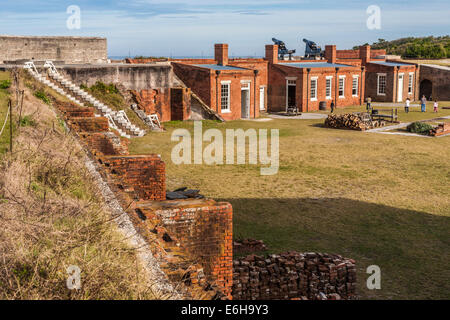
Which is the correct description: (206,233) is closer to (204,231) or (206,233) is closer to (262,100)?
(204,231)

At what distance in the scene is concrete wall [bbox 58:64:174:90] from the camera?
28.4 m

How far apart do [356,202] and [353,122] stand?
16.1 m

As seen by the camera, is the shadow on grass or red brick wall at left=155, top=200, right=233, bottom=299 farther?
the shadow on grass

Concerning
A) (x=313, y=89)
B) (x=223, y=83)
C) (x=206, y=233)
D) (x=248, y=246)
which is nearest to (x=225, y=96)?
(x=223, y=83)

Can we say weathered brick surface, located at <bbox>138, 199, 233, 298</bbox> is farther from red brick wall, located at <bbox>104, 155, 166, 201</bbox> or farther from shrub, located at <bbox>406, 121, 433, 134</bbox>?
shrub, located at <bbox>406, 121, 433, 134</bbox>

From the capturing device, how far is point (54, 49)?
37219 mm

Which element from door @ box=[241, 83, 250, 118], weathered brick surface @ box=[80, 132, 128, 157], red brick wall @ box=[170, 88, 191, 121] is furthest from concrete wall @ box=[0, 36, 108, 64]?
weathered brick surface @ box=[80, 132, 128, 157]

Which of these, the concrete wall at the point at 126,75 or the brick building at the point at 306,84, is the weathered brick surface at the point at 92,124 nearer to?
the concrete wall at the point at 126,75

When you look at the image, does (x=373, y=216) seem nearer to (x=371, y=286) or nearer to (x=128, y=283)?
(x=371, y=286)

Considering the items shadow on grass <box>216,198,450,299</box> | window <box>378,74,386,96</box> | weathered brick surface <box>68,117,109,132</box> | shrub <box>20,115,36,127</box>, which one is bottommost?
shadow on grass <box>216,198,450,299</box>

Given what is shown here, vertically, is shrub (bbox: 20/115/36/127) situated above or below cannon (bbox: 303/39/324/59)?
below

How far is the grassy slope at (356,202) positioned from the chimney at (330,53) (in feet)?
71.6

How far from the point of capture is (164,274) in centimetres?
522

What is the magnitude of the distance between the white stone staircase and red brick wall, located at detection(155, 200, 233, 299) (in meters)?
18.7
